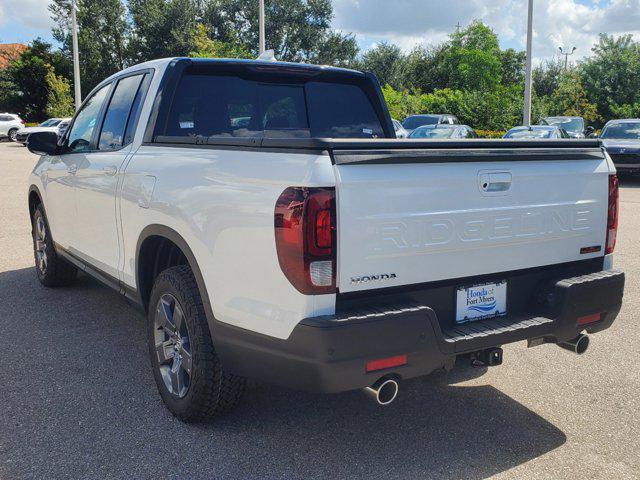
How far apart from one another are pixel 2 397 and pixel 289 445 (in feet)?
6.00

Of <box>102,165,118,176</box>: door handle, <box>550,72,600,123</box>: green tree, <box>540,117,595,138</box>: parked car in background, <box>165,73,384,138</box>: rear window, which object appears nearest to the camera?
<box>102,165,118,176</box>: door handle

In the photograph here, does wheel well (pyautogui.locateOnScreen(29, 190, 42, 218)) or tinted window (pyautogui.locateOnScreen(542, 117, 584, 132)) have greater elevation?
tinted window (pyautogui.locateOnScreen(542, 117, 584, 132))

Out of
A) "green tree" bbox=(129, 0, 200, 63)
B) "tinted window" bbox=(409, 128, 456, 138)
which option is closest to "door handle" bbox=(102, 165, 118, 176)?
"tinted window" bbox=(409, 128, 456, 138)

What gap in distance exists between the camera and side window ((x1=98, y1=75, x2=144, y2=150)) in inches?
178

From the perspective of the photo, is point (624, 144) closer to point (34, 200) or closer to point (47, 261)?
point (34, 200)

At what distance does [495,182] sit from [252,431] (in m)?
1.79

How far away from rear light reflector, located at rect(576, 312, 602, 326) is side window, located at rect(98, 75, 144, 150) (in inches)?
119

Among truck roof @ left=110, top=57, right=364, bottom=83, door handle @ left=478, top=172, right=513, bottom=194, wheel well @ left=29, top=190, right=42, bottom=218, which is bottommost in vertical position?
wheel well @ left=29, top=190, right=42, bottom=218

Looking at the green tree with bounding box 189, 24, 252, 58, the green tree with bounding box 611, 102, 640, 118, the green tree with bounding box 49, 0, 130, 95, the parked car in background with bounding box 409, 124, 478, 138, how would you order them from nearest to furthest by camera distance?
the parked car in background with bounding box 409, 124, 478, 138
the green tree with bounding box 611, 102, 640, 118
the green tree with bounding box 189, 24, 252, 58
the green tree with bounding box 49, 0, 130, 95

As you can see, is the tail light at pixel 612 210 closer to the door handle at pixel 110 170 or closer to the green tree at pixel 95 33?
the door handle at pixel 110 170

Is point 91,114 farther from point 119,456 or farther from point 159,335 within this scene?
point 119,456

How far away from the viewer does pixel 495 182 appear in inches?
124

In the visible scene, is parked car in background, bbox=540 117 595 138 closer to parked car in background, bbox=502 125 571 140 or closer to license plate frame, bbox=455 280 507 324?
parked car in background, bbox=502 125 571 140

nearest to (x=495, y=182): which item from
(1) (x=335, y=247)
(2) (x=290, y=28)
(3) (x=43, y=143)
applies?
(1) (x=335, y=247)
